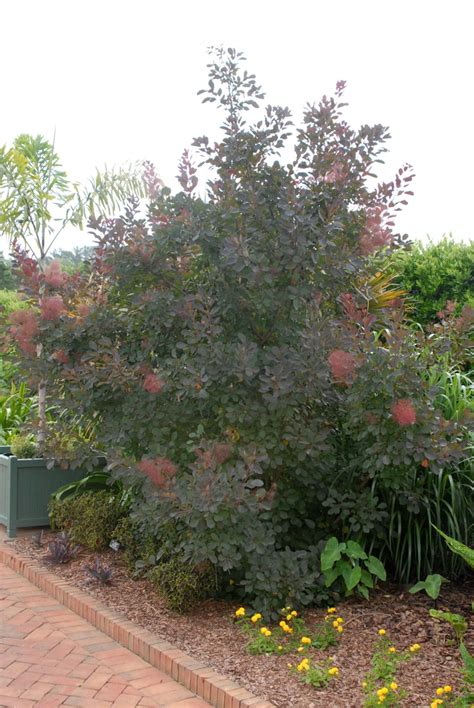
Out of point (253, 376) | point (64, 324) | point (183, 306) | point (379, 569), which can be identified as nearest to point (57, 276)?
point (64, 324)

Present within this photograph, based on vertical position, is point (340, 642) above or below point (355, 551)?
below

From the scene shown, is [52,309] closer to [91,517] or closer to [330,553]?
[91,517]

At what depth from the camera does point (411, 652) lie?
152 inches

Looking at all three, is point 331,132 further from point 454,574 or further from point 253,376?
point 454,574

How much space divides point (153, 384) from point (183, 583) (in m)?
1.14

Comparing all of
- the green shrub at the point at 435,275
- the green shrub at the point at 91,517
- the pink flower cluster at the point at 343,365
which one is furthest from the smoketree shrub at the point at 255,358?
the green shrub at the point at 435,275

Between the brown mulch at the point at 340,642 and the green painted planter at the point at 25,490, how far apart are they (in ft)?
5.08

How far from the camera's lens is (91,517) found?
19.5 feet

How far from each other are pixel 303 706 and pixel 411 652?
79 cm

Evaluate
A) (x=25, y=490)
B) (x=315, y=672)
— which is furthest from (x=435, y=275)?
(x=315, y=672)

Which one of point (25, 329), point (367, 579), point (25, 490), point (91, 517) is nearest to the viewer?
point (367, 579)

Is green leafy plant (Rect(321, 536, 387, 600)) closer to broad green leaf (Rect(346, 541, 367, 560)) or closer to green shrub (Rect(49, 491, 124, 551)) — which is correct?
broad green leaf (Rect(346, 541, 367, 560))

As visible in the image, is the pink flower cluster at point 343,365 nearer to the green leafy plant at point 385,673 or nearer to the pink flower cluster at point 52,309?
the green leafy plant at point 385,673

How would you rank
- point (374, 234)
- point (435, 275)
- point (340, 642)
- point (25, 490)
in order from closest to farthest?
1. point (340, 642)
2. point (374, 234)
3. point (25, 490)
4. point (435, 275)
